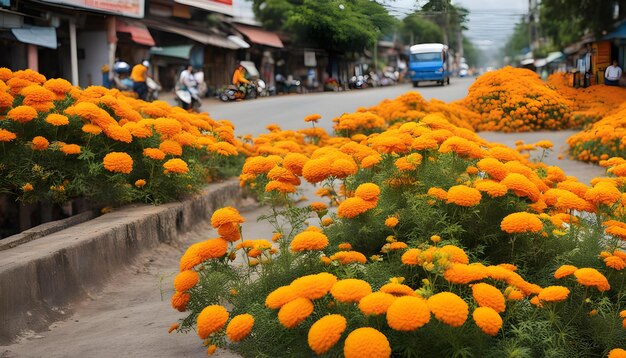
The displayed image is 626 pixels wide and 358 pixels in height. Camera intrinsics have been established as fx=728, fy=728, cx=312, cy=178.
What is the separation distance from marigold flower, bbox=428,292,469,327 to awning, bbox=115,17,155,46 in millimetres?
23217

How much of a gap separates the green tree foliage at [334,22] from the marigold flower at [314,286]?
5.14 feet

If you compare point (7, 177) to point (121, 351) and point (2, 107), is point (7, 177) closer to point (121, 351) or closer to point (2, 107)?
point (2, 107)

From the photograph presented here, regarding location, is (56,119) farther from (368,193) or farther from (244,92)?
(244,92)

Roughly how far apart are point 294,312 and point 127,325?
1576mm

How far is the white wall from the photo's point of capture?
22953 mm

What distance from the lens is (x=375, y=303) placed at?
237cm

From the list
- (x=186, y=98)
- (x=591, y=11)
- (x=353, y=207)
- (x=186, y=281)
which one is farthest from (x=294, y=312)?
(x=591, y=11)

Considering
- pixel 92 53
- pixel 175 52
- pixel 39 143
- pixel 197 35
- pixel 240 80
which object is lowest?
pixel 39 143

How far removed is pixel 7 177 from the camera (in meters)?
5.29

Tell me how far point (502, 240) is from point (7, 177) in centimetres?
364

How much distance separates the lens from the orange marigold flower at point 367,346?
222cm

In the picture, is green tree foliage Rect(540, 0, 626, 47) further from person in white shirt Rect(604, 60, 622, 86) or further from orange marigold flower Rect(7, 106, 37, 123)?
orange marigold flower Rect(7, 106, 37, 123)

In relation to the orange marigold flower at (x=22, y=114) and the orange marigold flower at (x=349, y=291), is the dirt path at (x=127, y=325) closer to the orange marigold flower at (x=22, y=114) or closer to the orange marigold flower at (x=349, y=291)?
the orange marigold flower at (x=349, y=291)

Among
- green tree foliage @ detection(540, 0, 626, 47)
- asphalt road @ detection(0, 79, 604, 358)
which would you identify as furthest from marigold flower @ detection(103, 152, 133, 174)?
green tree foliage @ detection(540, 0, 626, 47)
